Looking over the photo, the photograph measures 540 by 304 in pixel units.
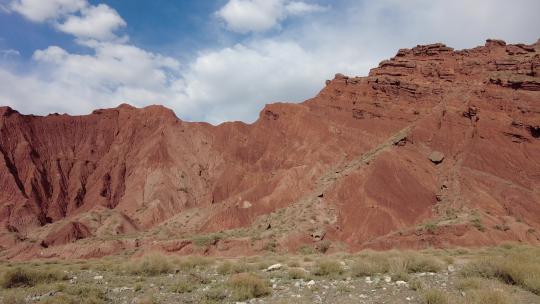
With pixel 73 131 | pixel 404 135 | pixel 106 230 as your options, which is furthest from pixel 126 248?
pixel 73 131

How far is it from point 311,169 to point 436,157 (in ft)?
57.8

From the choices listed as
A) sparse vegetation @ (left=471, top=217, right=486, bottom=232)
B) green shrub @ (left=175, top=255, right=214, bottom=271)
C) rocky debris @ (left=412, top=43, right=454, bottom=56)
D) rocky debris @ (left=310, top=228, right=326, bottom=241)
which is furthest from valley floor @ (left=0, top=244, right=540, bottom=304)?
rocky debris @ (left=412, top=43, right=454, bottom=56)

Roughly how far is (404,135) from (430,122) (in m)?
3.84

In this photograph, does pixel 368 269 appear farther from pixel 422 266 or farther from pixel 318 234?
pixel 318 234

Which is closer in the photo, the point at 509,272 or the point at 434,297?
the point at 434,297

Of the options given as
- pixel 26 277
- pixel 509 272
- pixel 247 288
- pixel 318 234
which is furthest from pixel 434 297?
pixel 318 234

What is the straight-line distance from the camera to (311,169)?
67250 mm

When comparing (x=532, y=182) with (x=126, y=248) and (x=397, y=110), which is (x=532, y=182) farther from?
(x=126, y=248)

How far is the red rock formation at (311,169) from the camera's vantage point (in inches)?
1828

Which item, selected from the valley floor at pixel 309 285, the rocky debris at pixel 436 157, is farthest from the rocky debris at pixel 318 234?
the valley floor at pixel 309 285

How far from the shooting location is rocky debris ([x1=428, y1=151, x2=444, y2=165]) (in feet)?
178

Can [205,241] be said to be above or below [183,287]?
below

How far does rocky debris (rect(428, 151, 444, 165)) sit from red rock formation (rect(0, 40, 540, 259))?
0.95ft

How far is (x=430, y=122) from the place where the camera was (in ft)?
192
